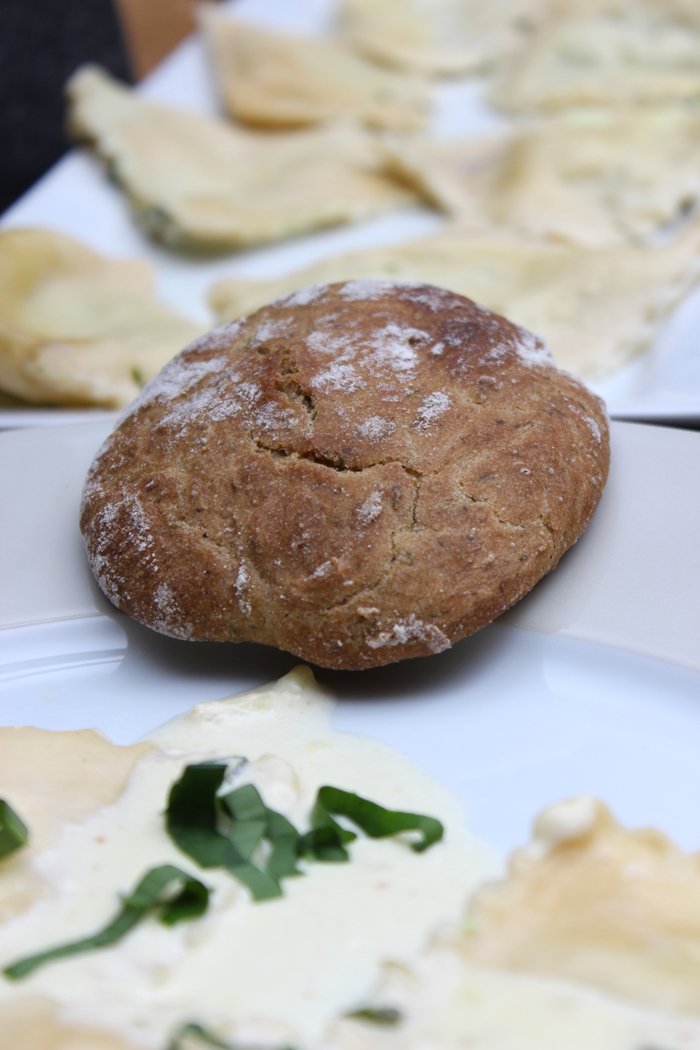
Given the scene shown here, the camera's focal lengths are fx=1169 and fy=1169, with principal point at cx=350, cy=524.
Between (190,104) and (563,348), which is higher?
(190,104)

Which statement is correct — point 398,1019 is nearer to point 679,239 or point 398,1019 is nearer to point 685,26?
point 679,239

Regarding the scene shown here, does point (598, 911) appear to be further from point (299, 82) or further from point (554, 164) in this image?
point (299, 82)

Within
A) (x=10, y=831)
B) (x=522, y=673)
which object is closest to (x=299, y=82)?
(x=522, y=673)

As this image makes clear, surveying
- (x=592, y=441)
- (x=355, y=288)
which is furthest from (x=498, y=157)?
(x=592, y=441)

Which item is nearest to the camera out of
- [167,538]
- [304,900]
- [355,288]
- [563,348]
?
[304,900]

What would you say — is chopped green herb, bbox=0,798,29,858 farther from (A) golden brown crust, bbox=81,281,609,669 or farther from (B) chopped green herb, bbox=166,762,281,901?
(A) golden brown crust, bbox=81,281,609,669

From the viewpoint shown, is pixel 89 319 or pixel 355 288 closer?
pixel 355 288

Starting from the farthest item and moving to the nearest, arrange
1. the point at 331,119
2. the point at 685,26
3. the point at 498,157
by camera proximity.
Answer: the point at 685,26, the point at 331,119, the point at 498,157
